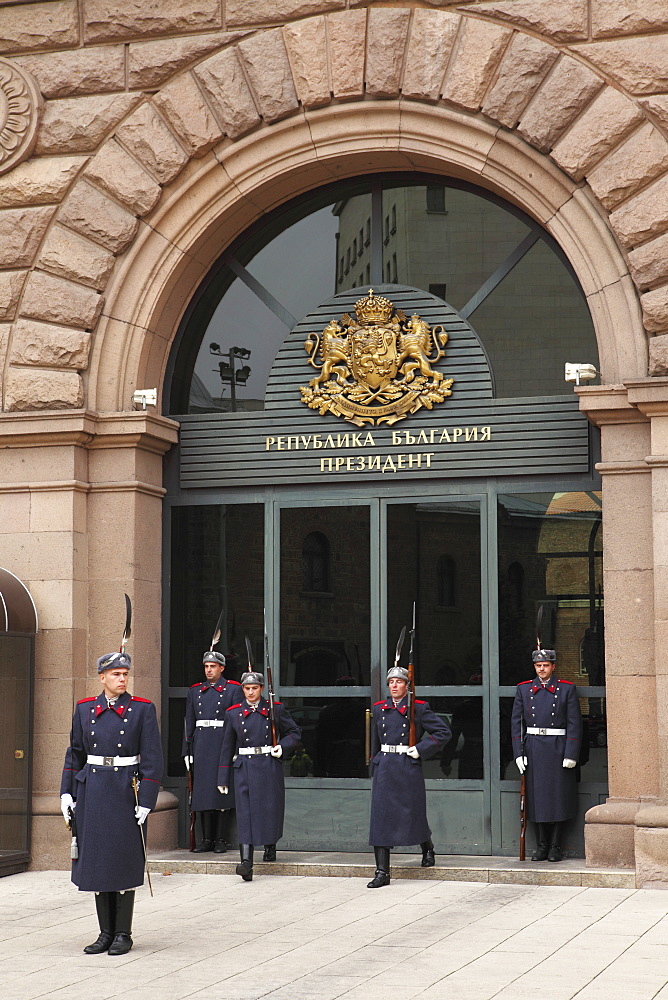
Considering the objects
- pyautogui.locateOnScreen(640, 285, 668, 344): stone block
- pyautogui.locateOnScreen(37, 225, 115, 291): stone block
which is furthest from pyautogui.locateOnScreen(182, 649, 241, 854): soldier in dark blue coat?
pyautogui.locateOnScreen(640, 285, 668, 344): stone block

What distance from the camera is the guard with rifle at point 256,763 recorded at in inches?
430

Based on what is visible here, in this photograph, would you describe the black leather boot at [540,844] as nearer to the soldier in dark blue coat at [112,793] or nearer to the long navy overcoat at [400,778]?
the long navy overcoat at [400,778]

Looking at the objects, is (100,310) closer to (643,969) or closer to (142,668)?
(142,668)

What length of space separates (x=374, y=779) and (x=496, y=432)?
314cm

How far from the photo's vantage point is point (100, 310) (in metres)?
11.9

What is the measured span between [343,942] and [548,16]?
295 inches

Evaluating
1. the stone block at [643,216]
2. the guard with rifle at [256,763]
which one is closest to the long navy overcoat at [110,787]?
the guard with rifle at [256,763]

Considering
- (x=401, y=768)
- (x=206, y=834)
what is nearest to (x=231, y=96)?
(x=401, y=768)

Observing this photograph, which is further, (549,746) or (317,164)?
(317,164)

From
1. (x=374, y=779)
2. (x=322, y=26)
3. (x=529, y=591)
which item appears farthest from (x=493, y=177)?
(x=374, y=779)

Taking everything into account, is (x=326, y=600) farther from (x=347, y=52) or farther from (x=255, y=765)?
(x=347, y=52)

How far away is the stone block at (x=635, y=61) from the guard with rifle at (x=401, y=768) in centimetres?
491

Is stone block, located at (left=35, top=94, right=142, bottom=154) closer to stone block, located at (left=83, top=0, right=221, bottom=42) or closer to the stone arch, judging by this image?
the stone arch

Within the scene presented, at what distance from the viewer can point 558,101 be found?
10961 millimetres
